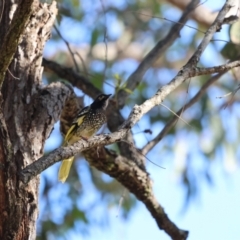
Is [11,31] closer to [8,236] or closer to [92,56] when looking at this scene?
[8,236]

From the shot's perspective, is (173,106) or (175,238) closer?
(175,238)

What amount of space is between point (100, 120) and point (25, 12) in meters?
2.10

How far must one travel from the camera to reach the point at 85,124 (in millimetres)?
4543

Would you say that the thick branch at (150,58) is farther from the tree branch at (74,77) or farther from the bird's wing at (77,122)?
the bird's wing at (77,122)

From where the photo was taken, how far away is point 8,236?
2879mm

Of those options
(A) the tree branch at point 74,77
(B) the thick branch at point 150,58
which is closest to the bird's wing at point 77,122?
(A) the tree branch at point 74,77

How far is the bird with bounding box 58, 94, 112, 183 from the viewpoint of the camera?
4.27 metres

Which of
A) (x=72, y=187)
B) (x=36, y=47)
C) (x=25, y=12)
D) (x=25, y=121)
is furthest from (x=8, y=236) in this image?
(x=72, y=187)

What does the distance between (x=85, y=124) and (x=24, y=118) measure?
1.18 m

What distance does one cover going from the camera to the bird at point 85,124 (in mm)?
4273

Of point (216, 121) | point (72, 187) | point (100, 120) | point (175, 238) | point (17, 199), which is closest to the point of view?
point (17, 199)

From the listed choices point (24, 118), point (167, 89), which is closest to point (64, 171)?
point (24, 118)

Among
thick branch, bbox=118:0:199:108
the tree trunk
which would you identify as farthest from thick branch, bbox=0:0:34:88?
thick branch, bbox=118:0:199:108

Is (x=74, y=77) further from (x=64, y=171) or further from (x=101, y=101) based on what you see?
(x=64, y=171)
